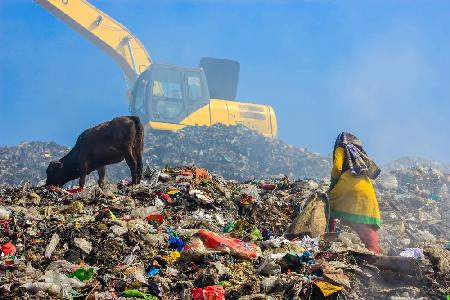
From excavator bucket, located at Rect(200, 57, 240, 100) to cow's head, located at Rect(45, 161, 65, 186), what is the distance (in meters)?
16.1

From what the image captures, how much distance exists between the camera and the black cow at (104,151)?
441 inches

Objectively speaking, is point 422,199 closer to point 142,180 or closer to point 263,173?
point 142,180

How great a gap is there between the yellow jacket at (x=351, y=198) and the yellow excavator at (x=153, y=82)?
14.9 metres

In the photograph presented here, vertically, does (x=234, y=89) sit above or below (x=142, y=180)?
above

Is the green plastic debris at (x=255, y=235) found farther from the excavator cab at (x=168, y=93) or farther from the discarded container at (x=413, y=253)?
the excavator cab at (x=168, y=93)

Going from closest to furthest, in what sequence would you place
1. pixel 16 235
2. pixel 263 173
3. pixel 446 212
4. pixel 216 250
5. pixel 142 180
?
pixel 216 250
pixel 16 235
pixel 142 180
pixel 446 212
pixel 263 173

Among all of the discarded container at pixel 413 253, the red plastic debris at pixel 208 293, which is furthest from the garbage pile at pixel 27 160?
the red plastic debris at pixel 208 293

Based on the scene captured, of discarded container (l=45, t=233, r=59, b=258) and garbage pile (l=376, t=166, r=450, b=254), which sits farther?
garbage pile (l=376, t=166, r=450, b=254)

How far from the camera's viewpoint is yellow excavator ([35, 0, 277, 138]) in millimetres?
21578

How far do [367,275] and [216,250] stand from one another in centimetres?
159

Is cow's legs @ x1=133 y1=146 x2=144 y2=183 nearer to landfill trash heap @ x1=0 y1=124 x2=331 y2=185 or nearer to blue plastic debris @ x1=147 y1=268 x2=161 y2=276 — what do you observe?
blue plastic debris @ x1=147 y1=268 x2=161 y2=276

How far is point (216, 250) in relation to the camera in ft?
19.4

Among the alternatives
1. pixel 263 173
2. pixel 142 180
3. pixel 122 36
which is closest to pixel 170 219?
pixel 142 180

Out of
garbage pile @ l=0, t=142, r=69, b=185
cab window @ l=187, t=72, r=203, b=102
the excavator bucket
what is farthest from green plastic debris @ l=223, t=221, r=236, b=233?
the excavator bucket
